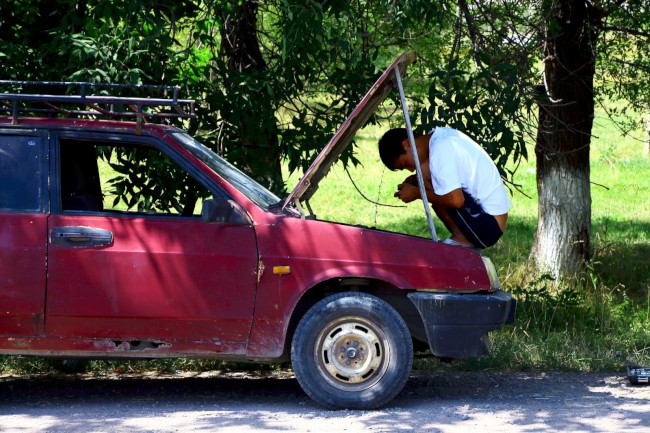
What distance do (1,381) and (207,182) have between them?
227 centimetres

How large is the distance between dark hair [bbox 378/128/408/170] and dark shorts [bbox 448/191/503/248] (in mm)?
518

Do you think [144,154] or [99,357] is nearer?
[99,357]

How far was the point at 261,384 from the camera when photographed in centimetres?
740

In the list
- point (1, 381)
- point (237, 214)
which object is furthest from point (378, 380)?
point (1, 381)

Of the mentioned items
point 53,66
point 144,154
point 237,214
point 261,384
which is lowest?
point 261,384

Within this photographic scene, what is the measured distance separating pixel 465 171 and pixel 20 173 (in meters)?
2.82

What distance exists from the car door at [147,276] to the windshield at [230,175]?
352 millimetres

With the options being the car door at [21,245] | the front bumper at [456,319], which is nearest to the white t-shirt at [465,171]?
the front bumper at [456,319]

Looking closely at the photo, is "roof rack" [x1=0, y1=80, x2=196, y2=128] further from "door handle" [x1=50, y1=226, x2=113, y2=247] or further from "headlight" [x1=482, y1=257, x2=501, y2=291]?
"headlight" [x1=482, y1=257, x2=501, y2=291]

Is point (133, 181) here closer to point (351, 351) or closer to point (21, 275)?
point (21, 275)

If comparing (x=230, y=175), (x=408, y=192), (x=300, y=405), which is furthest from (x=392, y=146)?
(x=300, y=405)

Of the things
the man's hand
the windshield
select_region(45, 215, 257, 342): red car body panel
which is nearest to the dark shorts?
the man's hand

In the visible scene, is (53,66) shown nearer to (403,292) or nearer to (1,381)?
(1,381)

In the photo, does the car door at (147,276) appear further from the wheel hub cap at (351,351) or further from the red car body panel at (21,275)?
the wheel hub cap at (351,351)
